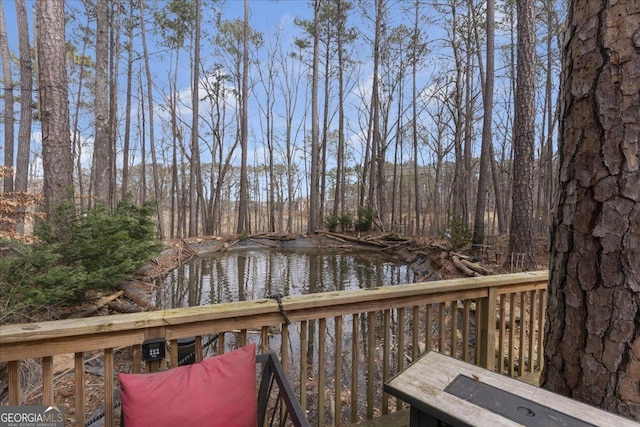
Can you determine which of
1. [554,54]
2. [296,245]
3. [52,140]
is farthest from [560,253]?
[554,54]

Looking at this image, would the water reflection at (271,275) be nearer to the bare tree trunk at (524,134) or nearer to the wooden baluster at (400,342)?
the bare tree trunk at (524,134)

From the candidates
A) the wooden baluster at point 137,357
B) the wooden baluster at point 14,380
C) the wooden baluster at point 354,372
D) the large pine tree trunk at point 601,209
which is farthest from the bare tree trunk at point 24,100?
the large pine tree trunk at point 601,209

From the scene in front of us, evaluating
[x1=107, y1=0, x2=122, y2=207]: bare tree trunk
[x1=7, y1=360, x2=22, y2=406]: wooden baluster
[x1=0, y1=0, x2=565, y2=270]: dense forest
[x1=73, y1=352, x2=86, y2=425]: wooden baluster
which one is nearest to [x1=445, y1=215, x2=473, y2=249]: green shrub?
[x1=0, y1=0, x2=565, y2=270]: dense forest

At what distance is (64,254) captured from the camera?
12.8 feet

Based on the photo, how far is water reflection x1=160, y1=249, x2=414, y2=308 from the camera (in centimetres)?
561

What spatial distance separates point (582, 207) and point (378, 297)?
0.92 metres

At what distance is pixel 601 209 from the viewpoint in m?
1.14

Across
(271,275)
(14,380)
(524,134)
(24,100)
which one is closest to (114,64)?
(24,100)

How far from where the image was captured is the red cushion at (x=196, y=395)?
1.08 metres

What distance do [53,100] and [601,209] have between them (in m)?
5.57

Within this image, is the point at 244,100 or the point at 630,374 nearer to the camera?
the point at 630,374

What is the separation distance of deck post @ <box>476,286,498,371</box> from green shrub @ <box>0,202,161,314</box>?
3325mm

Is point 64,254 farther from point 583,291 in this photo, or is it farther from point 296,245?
point 296,245

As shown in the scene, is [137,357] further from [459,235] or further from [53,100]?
[459,235]
